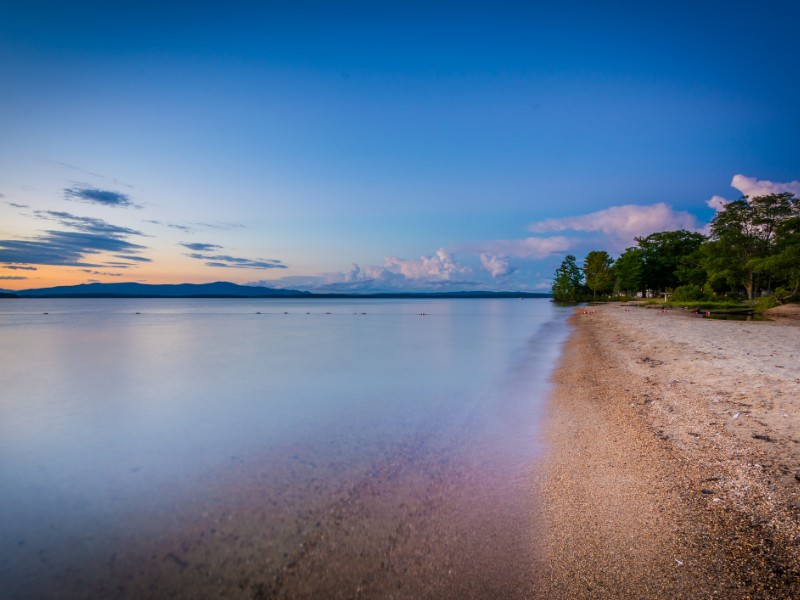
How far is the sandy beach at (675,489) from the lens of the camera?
4039 millimetres

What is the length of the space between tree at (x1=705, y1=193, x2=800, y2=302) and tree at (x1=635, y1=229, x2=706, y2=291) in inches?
1481

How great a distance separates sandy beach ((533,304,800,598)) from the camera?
4039mm

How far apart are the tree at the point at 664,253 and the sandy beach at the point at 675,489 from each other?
309 ft

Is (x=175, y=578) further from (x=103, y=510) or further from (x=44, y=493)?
(x=44, y=493)

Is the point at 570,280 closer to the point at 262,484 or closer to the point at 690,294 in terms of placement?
the point at 690,294

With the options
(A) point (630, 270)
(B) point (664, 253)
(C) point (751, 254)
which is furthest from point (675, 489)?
(B) point (664, 253)

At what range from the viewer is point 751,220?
54.4 meters

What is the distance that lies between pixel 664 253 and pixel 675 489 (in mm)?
111319

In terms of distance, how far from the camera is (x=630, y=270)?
304 feet

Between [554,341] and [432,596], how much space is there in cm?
2779

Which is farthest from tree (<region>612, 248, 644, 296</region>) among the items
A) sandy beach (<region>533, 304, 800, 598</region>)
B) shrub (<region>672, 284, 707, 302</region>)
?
sandy beach (<region>533, 304, 800, 598</region>)

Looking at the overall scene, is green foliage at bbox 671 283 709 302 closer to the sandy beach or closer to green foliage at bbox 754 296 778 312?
green foliage at bbox 754 296 778 312

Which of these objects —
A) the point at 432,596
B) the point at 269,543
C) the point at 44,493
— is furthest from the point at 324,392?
the point at 432,596

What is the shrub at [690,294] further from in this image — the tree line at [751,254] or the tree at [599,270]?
the tree at [599,270]
